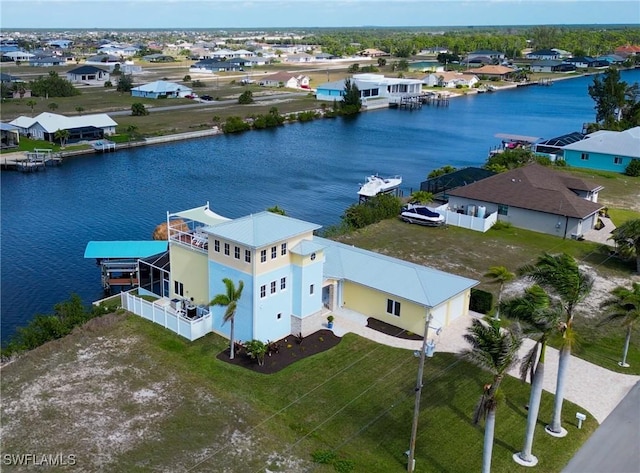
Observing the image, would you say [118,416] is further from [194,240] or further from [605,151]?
[605,151]

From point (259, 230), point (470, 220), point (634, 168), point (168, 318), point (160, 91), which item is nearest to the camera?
point (259, 230)

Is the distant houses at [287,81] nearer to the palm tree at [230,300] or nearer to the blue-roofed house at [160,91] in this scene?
the blue-roofed house at [160,91]

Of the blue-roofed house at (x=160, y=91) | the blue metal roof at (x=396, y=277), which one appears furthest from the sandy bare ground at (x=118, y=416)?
the blue-roofed house at (x=160, y=91)

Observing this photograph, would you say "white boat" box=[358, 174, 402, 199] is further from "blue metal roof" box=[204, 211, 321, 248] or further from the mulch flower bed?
"blue metal roof" box=[204, 211, 321, 248]

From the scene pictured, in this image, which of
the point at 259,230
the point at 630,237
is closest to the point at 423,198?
the point at 630,237

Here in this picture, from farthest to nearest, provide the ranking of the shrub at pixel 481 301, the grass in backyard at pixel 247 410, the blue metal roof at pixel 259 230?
the shrub at pixel 481 301, the blue metal roof at pixel 259 230, the grass in backyard at pixel 247 410

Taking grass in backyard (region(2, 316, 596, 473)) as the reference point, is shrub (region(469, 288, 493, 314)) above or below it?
above

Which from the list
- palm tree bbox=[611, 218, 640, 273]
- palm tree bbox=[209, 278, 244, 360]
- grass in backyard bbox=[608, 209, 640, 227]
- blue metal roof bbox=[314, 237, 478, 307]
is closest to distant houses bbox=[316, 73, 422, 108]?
grass in backyard bbox=[608, 209, 640, 227]
